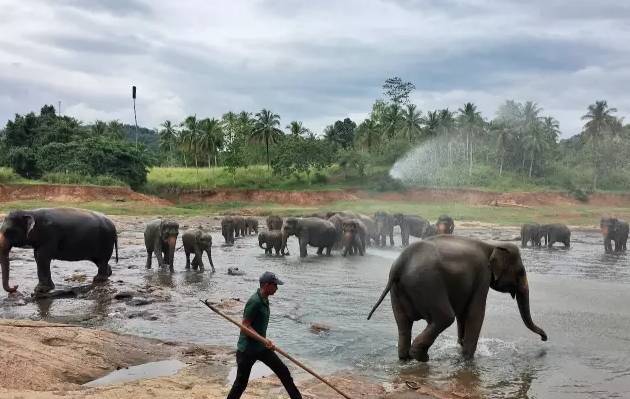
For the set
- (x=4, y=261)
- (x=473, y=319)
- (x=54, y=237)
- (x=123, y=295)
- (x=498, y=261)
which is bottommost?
(x=123, y=295)

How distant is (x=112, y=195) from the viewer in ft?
185

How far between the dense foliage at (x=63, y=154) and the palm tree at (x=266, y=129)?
18253 mm

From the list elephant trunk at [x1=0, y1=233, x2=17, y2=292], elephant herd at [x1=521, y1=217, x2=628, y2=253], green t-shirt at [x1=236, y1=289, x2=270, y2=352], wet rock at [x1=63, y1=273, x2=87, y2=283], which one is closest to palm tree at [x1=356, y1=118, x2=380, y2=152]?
elephant herd at [x1=521, y1=217, x2=628, y2=253]

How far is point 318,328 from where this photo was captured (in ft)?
37.9

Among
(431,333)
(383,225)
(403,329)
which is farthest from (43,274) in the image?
(383,225)

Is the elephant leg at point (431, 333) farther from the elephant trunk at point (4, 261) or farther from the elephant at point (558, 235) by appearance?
the elephant at point (558, 235)

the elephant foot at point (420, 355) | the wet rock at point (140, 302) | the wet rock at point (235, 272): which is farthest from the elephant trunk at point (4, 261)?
the elephant foot at point (420, 355)

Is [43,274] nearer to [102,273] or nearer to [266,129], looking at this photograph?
[102,273]

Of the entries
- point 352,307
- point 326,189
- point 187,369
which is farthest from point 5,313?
point 326,189

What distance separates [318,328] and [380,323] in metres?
1.44

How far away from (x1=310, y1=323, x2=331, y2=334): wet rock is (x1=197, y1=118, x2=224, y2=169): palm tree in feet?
232

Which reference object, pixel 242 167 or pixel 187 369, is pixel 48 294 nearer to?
pixel 187 369

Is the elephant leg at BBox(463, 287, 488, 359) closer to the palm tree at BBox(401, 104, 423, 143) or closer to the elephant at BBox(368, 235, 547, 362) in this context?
the elephant at BBox(368, 235, 547, 362)

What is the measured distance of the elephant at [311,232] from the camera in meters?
24.7
